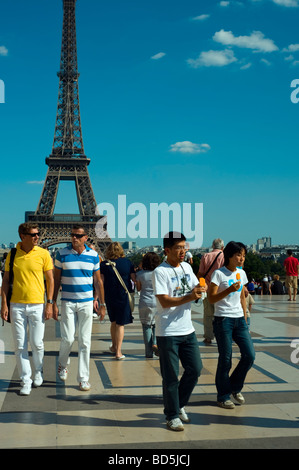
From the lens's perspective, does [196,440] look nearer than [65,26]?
Yes

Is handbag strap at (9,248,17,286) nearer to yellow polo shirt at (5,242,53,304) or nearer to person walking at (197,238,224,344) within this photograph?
yellow polo shirt at (5,242,53,304)

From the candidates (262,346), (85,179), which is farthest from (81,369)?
(85,179)

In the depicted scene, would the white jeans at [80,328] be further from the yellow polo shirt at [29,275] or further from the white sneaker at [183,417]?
the white sneaker at [183,417]

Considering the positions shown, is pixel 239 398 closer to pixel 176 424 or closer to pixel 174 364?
pixel 176 424

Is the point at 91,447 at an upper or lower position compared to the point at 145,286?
lower

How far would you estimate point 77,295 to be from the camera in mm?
6086

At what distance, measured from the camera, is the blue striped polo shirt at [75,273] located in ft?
20.0

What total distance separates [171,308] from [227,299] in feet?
3.11

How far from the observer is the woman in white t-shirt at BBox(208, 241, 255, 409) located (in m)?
5.29

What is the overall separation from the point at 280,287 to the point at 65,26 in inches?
2288

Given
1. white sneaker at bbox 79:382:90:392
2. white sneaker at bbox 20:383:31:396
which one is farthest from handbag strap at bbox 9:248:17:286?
white sneaker at bbox 79:382:90:392

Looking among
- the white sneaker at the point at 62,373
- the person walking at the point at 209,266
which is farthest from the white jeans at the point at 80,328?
the person walking at the point at 209,266
